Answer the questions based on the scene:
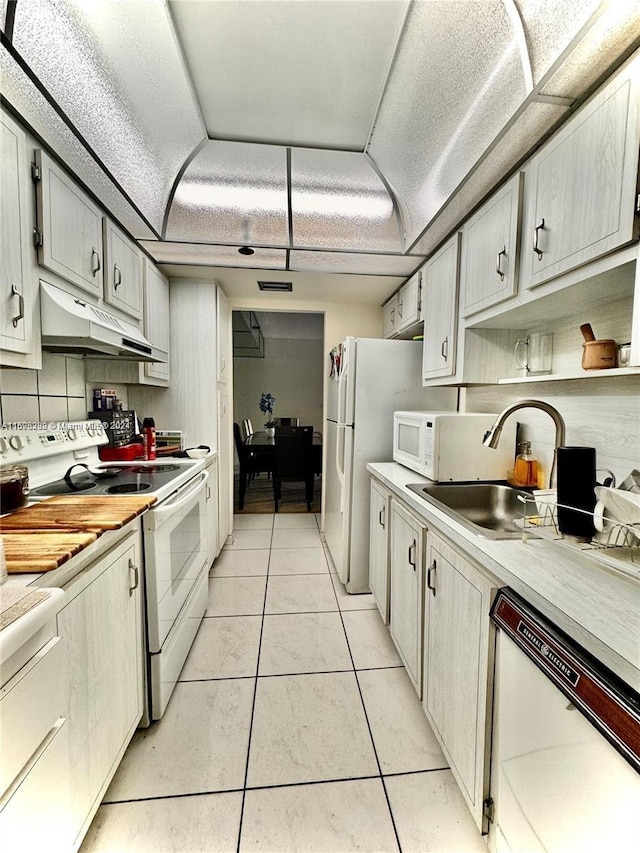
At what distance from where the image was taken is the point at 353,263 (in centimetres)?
228

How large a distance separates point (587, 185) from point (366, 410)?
1.55m

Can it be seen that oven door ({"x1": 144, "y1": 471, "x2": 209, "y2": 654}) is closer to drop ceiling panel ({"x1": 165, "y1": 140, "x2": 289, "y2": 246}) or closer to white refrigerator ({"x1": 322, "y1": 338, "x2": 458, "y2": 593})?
white refrigerator ({"x1": 322, "y1": 338, "x2": 458, "y2": 593})

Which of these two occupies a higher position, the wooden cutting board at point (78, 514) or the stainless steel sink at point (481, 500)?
the wooden cutting board at point (78, 514)

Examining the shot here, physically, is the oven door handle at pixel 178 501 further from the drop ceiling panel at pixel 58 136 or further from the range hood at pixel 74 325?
the drop ceiling panel at pixel 58 136

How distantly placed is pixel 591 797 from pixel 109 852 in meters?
1.27

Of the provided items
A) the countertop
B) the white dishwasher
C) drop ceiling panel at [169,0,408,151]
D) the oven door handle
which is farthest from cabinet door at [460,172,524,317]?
the oven door handle

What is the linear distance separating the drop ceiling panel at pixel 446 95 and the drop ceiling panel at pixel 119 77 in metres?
0.82

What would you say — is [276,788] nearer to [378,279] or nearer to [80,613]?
[80,613]

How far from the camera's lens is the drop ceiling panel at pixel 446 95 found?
42.6 inches

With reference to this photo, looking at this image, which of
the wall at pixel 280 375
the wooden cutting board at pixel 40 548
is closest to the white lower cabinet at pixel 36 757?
the wooden cutting board at pixel 40 548

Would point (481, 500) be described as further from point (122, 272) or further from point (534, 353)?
point (122, 272)

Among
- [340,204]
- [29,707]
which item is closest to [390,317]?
[340,204]

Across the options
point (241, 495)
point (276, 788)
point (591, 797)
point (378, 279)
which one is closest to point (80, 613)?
point (276, 788)

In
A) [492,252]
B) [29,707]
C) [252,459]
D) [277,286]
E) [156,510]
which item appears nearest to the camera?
[29,707]
